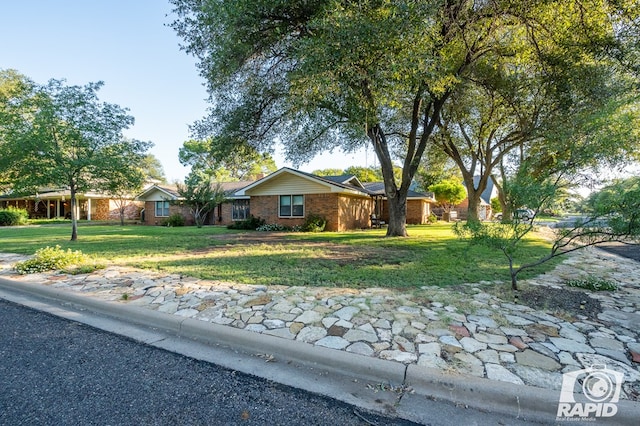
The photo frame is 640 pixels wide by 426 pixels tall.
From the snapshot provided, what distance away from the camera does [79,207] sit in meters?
29.2

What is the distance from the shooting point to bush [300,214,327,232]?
17016 millimetres

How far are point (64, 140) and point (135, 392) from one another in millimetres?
11355

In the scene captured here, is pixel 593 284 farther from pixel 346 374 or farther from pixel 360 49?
pixel 360 49

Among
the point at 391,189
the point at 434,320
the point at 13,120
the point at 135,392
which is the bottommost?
the point at 135,392

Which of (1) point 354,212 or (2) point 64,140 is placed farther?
(1) point 354,212

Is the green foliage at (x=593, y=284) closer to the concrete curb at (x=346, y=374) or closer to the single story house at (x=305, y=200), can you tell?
the concrete curb at (x=346, y=374)

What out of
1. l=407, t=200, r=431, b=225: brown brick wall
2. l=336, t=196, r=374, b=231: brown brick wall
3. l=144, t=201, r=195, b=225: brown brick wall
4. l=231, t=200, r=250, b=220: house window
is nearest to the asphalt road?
l=336, t=196, r=374, b=231: brown brick wall

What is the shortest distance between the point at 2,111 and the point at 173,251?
7981mm

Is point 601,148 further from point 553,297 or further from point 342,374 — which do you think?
point 342,374

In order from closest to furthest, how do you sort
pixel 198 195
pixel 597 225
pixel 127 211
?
pixel 597 225
pixel 198 195
pixel 127 211

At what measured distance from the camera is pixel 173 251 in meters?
9.18

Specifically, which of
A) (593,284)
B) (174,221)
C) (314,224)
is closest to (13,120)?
(314,224)

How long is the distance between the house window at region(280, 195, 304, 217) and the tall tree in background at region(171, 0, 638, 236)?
5686 mm

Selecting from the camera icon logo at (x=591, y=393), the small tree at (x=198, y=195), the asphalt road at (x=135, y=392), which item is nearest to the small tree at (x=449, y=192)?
the small tree at (x=198, y=195)
